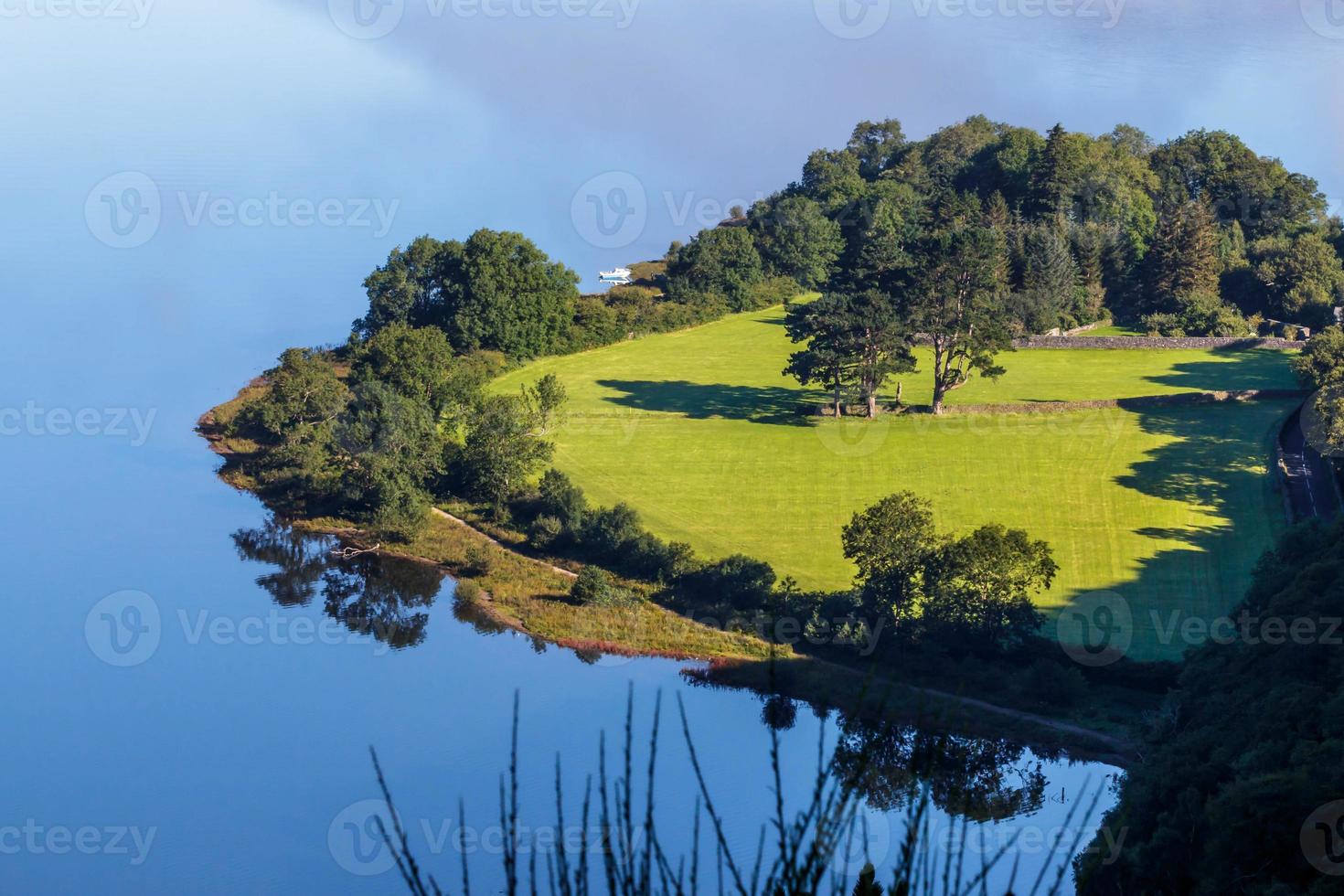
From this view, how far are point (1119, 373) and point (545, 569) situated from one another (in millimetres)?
25157

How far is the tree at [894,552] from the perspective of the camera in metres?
29.9

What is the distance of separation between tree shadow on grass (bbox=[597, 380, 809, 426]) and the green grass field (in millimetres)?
101

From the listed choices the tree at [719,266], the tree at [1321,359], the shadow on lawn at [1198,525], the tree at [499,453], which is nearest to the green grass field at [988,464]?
the shadow on lawn at [1198,525]

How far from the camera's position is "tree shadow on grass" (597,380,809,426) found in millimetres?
48000

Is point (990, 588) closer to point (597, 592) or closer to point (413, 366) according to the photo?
point (597, 592)

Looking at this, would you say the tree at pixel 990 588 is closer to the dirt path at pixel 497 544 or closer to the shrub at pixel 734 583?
the shrub at pixel 734 583

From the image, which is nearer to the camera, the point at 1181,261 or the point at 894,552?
the point at 894,552

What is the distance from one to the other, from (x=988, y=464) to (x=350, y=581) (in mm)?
18802

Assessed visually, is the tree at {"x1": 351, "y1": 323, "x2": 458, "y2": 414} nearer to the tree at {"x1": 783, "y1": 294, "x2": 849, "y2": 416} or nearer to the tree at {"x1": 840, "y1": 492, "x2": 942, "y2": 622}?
the tree at {"x1": 783, "y1": 294, "x2": 849, "y2": 416}

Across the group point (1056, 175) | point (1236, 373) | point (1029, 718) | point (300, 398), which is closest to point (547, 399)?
point (300, 398)

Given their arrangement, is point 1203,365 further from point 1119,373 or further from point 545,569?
point 545,569

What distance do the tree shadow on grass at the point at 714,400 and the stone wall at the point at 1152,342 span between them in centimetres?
1147

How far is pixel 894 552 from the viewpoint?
30.0 metres

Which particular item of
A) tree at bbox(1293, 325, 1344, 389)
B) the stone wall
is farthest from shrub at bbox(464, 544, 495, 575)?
the stone wall
